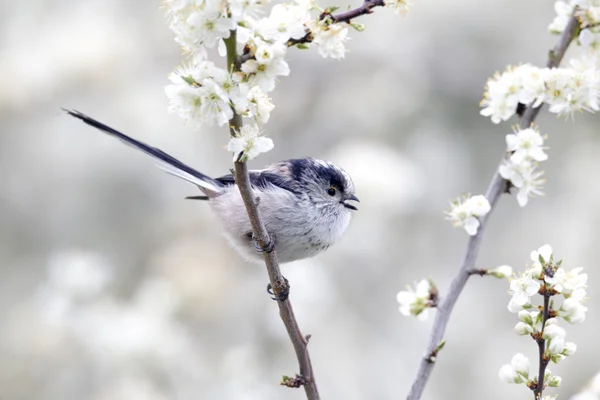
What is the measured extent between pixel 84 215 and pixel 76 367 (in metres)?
1.34

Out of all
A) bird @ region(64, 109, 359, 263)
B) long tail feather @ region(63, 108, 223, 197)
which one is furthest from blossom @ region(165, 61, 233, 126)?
bird @ region(64, 109, 359, 263)

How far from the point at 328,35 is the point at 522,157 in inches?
17.6

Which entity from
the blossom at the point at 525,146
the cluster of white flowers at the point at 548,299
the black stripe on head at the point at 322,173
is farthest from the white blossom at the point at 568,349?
the black stripe on head at the point at 322,173

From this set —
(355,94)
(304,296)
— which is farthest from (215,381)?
(355,94)

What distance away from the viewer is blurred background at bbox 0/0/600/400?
10.7ft

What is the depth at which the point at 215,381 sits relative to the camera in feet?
10.7

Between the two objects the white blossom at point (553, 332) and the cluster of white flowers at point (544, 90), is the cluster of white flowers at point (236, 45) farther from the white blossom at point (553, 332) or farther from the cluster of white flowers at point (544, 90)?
the white blossom at point (553, 332)

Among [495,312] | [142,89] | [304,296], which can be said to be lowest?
[304,296]

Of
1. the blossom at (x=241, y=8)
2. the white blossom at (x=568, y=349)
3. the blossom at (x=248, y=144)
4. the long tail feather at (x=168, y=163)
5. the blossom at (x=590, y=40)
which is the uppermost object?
the long tail feather at (x=168, y=163)

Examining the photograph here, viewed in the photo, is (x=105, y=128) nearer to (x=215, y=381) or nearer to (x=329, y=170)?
(x=329, y=170)

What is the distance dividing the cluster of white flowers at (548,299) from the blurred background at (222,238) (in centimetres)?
193

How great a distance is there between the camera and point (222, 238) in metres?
3.99

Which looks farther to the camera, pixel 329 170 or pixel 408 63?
pixel 408 63

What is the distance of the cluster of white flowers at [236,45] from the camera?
4.00 feet
